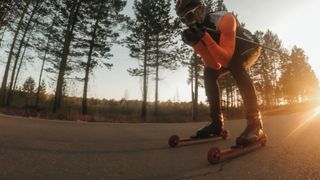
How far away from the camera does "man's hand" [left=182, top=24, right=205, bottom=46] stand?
10.3 feet

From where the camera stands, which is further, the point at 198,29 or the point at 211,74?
the point at 211,74

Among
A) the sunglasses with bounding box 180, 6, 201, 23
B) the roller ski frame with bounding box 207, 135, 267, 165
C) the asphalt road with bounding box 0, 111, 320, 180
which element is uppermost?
the sunglasses with bounding box 180, 6, 201, 23

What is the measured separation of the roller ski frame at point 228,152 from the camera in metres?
2.18

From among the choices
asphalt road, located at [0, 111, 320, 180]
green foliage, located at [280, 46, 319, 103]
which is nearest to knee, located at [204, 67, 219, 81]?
asphalt road, located at [0, 111, 320, 180]

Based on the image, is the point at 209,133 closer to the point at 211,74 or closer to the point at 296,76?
the point at 211,74

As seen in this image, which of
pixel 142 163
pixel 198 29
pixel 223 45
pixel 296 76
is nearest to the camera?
pixel 142 163

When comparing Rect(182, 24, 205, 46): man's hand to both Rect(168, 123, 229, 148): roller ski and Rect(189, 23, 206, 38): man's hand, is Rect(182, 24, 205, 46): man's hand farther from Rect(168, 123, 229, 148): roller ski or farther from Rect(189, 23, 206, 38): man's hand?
Rect(168, 123, 229, 148): roller ski

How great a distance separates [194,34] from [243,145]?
1.35 m

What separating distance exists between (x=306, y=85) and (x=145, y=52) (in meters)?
50.5

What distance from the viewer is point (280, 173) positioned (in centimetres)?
183

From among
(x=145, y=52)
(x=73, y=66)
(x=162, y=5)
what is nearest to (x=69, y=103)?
(x=73, y=66)

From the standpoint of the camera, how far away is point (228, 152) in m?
2.40

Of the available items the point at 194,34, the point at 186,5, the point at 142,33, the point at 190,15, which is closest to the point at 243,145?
the point at 194,34

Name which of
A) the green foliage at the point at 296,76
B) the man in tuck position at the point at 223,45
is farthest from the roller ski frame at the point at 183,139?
the green foliage at the point at 296,76
